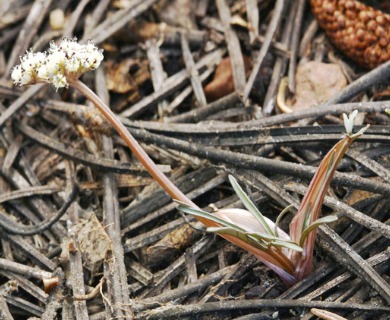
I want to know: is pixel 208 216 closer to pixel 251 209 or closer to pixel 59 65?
pixel 251 209

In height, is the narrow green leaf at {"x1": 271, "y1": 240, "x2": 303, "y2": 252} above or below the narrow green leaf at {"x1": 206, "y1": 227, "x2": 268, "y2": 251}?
below

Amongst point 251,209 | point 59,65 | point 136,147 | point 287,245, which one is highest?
point 59,65

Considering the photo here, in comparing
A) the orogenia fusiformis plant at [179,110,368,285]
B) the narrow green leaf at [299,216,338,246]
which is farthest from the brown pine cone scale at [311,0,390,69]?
the narrow green leaf at [299,216,338,246]

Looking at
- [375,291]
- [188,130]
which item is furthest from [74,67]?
[375,291]

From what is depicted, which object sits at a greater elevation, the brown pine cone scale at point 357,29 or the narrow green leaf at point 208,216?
the brown pine cone scale at point 357,29

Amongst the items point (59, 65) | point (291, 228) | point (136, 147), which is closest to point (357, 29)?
point (291, 228)

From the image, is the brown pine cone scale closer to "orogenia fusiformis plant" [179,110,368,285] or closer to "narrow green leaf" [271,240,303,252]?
"orogenia fusiformis plant" [179,110,368,285]

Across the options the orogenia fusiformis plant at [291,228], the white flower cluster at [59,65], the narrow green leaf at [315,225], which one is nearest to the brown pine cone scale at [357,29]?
the orogenia fusiformis plant at [291,228]

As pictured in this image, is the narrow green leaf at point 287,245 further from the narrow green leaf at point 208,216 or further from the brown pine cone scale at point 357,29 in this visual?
the brown pine cone scale at point 357,29
